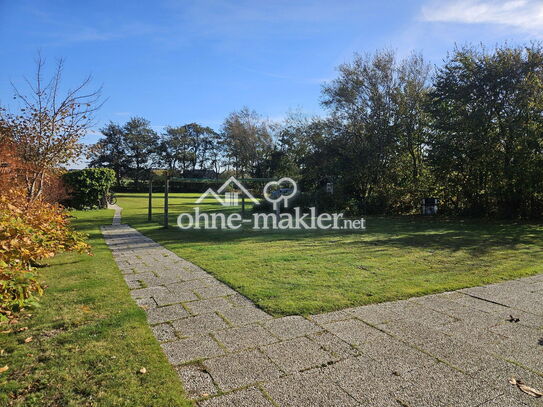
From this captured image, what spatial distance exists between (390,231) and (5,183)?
8430 millimetres

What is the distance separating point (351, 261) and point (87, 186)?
15.1 meters

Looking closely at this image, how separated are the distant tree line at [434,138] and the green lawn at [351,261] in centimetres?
291

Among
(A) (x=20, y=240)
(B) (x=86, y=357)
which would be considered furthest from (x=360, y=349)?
(A) (x=20, y=240)

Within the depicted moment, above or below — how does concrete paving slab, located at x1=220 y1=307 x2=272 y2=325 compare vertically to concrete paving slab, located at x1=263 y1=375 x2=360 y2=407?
above

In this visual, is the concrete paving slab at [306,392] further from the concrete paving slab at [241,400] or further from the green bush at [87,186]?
the green bush at [87,186]

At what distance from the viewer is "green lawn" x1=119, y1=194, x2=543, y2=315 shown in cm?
373

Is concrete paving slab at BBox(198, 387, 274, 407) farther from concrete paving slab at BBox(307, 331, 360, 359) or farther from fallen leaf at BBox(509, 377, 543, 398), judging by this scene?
fallen leaf at BBox(509, 377, 543, 398)

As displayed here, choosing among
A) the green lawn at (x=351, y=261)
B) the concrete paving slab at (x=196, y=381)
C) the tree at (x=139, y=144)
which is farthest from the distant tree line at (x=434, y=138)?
the tree at (x=139, y=144)

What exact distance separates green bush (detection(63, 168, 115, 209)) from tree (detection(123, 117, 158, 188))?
28.8 m

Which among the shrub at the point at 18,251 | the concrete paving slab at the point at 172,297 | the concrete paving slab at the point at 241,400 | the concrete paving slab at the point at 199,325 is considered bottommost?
the concrete paving slab at the point at 241,400

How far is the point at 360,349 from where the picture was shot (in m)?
2.44

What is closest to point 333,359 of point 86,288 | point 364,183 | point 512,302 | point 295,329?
point 295,329

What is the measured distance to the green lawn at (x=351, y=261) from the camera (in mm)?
3727

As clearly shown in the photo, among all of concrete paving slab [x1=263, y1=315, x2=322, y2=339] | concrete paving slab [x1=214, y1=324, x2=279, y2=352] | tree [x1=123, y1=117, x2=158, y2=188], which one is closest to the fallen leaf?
concrete paving slab [x1=263, y1=315, x2=322, y2=339]
